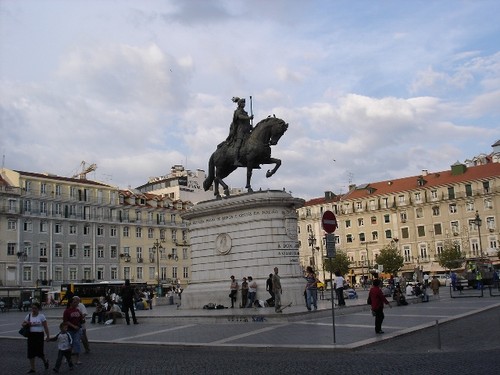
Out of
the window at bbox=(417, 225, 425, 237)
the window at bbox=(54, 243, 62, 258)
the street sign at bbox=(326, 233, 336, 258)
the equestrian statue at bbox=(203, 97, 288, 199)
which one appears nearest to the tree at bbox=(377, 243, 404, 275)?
the window at bbox=(417, 225, 425, 237)

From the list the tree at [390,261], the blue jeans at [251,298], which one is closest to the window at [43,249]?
the tree at [390,261]

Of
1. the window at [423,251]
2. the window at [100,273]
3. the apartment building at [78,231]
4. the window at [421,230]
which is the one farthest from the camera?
the window at [421,230]

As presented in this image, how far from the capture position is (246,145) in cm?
2933

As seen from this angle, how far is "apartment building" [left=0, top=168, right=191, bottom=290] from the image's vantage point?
77562 mm

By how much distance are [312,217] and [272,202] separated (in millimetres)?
79080

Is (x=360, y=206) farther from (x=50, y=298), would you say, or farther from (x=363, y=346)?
(x=363, y=346)

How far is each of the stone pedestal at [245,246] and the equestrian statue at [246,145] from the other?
4.74ft

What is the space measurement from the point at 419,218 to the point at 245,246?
69.2 metres

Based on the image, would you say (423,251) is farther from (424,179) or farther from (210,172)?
(210,172)

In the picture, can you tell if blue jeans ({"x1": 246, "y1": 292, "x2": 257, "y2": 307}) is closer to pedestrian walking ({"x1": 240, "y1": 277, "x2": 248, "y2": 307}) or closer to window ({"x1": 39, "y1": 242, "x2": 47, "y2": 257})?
pedestrian walking ({"x1": 240, "y1": 277, "x2": 248, "y2": 307})

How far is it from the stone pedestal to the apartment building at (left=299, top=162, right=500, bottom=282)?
54492 millimetres

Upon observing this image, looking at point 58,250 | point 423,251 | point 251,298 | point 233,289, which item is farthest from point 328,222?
point 423,251

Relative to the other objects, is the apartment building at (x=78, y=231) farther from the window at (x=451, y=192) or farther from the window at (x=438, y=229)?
the window at (x=451, y=192)

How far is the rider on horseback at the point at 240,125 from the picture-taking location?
1166 inches
